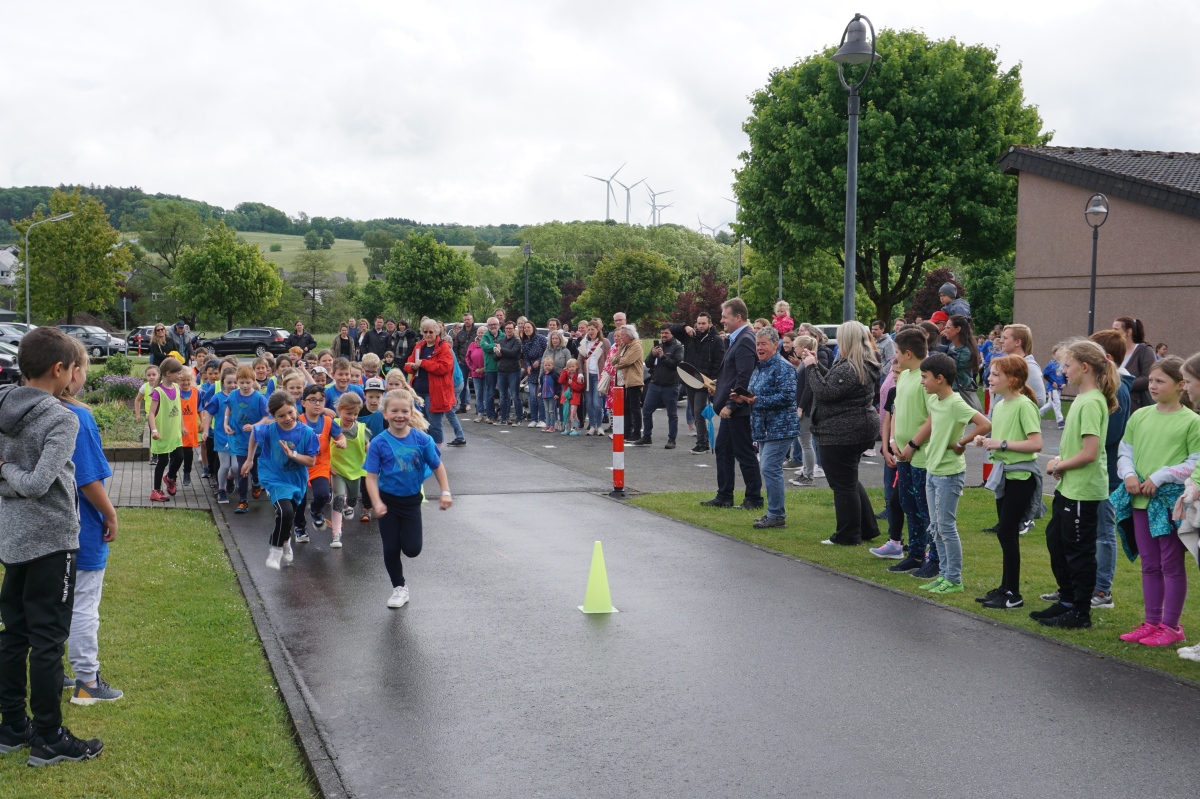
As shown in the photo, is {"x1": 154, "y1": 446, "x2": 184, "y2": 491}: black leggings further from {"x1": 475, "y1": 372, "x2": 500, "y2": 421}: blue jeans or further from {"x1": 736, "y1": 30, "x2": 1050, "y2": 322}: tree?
{"x1": 736, "y1": 30, "x2": 1050, "y2": 322}: tree

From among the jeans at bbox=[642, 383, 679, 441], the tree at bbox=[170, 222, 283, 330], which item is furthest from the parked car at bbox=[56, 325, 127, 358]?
the jeans at bbox=[642, 383, 679, 441]

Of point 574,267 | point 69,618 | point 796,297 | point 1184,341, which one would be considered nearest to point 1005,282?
point 796,297

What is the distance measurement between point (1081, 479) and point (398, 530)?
4.67 m

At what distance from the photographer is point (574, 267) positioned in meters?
120

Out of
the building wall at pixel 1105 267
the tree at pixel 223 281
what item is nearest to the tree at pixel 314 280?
the tree at pixel 223 281

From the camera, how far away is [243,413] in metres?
11.8

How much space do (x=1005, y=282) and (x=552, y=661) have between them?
50047 millimetres

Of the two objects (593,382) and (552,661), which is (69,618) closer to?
(552,661)

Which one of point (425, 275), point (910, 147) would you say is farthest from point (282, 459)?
point (425, 275)

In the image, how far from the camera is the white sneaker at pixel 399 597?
7.61 metres

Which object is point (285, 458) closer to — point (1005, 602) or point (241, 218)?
point (1005, 602)

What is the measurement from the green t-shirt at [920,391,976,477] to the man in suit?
138 inches

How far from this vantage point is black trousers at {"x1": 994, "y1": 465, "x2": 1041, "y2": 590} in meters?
7.30

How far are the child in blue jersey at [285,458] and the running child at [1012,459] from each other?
5.61 m
